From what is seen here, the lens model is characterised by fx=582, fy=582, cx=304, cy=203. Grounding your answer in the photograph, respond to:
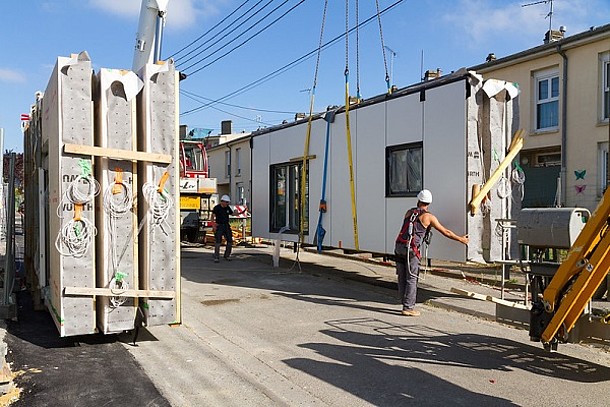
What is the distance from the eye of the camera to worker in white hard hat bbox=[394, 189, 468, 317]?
27.8 ft

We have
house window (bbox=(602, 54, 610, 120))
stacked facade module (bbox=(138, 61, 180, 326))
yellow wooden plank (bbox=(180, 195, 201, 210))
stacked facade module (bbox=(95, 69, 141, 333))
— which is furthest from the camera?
yellow wooden plank (bbox=(180, 195, 201, 210))

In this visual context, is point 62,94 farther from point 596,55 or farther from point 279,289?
point 596,55

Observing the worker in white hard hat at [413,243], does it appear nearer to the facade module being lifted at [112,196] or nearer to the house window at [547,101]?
the facade module being lifted at [112,196]

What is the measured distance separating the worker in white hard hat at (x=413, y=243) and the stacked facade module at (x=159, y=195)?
3.51 metres

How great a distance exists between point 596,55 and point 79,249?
14.8 m

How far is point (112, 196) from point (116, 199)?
0.05m

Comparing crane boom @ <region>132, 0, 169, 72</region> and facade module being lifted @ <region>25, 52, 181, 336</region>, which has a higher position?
crane boom @ <region>132, 0, 169, 72</region>

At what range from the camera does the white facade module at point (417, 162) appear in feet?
28.8

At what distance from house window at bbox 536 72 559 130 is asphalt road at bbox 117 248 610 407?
10443mm

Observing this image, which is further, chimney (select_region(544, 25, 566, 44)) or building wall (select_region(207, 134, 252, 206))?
building wall (select_region(207, 134, 252, 206))

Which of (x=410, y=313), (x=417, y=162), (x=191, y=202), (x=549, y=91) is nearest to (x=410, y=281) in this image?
(x=410, y=313)

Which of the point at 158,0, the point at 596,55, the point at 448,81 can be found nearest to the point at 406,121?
the point at 448,81

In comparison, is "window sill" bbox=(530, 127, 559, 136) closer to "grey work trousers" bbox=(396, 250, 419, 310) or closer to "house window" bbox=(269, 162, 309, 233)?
"house window" bbox=(269, 162, 309, 233)

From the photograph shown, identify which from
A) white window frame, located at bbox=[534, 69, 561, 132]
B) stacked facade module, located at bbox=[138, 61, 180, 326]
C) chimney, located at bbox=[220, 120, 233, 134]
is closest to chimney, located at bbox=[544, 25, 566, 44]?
white window frame, located at bbox=[534, 69, 561, 132]
